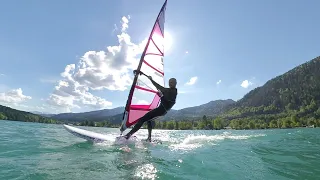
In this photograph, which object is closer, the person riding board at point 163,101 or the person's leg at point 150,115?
the person riding board at point 163,101

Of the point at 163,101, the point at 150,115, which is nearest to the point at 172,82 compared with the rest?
the point at 163,101

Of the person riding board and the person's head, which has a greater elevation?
the person's head

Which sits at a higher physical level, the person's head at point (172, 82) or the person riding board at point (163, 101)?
the person's head at point (172, 82)

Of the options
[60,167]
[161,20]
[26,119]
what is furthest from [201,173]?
[26,119]

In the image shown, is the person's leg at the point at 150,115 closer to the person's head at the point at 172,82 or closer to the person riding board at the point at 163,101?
the person riding board at the point at 163,101

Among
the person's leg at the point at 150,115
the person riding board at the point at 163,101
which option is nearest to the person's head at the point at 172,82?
the person riding board at the point at 163,101

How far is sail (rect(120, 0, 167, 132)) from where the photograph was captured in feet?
37.7

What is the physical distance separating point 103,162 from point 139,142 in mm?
5004

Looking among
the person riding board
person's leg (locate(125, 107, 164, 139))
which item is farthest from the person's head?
person's leg (locate(125, 107, 164, 139))

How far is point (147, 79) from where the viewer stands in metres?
11.6

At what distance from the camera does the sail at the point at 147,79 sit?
11485 mm

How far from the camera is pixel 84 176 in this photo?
5195 mm

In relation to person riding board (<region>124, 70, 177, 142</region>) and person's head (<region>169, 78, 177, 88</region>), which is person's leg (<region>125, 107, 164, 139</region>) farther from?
person's head (<region>169, 78, 177, 88</region>)

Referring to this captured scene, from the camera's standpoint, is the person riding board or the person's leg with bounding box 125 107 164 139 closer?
the person riding board
